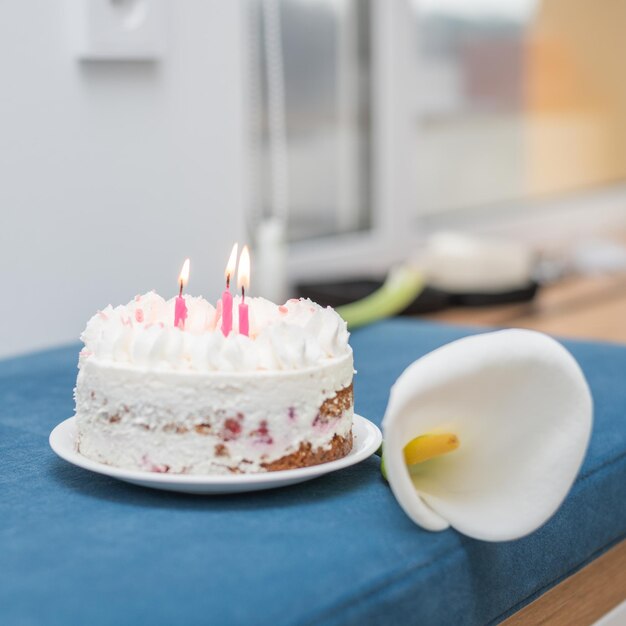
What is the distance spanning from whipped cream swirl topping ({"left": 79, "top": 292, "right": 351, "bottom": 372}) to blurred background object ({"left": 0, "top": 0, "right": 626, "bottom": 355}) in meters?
0.64

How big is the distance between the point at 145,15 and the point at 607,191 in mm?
1978

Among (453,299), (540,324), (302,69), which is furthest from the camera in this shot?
(302,69)

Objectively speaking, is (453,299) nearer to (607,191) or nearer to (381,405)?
(381,405)

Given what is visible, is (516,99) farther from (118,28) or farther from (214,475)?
(214,475)

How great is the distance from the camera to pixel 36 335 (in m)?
1.53

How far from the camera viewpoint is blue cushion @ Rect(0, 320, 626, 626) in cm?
69

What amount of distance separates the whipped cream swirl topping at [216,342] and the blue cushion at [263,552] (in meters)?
0.11

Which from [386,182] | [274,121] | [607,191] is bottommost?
[607,191]

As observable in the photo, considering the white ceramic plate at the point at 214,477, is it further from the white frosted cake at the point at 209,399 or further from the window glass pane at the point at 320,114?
the window glass pane at the point at 320,114

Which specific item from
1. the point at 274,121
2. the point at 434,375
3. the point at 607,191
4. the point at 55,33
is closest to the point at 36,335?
the point at 55,33

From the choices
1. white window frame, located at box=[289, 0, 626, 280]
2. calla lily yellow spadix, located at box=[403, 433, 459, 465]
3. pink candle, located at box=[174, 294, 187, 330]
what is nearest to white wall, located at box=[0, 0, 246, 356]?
white window frame, located at box=[289, 0, 626, 280]

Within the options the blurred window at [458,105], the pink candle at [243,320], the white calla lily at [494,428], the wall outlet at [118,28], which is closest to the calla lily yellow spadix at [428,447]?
the white calla lily at [494,428]

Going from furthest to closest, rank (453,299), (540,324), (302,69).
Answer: (302,69) < (453,299) < (540,324)

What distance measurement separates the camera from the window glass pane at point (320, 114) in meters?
2.07
